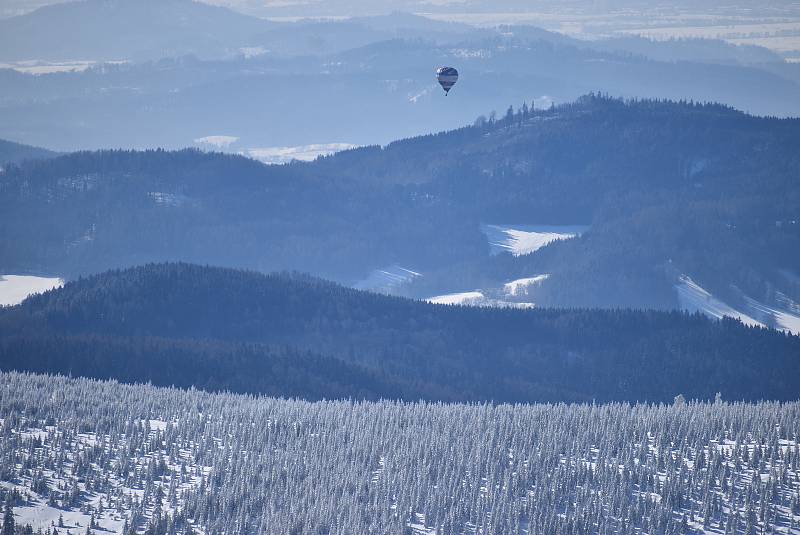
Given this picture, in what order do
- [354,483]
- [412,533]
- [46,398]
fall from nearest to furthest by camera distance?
[412,533]
[354,483]
[46,398]

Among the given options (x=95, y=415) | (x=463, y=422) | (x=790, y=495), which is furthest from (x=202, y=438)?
(x=790, y=495)

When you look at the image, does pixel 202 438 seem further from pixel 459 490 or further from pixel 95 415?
pixel 459 490

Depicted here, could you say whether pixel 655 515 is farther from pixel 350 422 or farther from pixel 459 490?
pixel 350 422

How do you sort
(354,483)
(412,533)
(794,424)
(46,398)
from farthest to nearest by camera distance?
(46,398)
(794,424)
(354,483)
(412,533)

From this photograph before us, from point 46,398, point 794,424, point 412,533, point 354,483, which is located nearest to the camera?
point 412,533

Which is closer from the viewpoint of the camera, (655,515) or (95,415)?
(655,515)

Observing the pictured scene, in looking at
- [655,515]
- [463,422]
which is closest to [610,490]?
[655,515]
